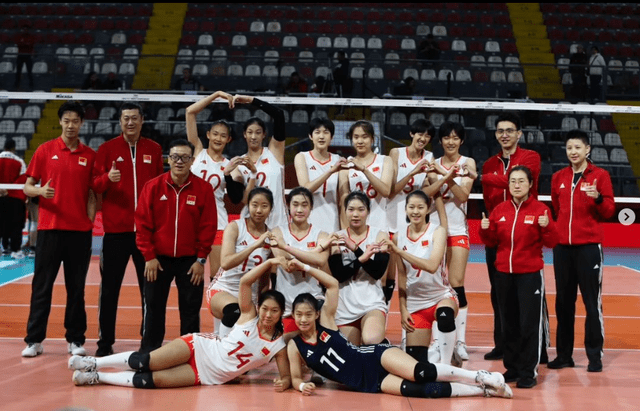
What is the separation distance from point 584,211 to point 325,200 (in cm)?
228

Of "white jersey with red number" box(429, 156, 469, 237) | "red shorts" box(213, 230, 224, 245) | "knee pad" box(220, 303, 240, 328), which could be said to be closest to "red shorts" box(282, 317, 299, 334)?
"knee pad" box(220, 303, 240, 328)

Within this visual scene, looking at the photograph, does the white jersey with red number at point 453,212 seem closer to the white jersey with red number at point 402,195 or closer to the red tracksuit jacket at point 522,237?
the white jersey with red number at point 402,195

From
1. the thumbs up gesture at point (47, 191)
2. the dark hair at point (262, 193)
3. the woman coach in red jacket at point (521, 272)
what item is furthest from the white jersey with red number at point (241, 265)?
the woman coach in red jacket at point (521, 272)

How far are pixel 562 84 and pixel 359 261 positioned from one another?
14.1 metres

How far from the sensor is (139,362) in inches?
222

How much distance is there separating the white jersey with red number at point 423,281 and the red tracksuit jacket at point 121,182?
97.9 inches

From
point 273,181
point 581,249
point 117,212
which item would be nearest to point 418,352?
point 581,249

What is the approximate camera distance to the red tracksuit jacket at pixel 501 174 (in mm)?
6742

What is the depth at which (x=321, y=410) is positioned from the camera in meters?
5.13

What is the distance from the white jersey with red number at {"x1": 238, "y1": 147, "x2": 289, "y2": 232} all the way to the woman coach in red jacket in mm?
1861

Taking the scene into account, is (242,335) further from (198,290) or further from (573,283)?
(573,283)

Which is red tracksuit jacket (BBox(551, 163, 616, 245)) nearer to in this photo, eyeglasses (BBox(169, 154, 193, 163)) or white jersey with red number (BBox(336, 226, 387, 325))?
white jersey with red number (BBox(336, 226, 387, 325))

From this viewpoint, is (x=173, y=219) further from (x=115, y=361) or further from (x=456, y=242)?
(x=456, y=242)

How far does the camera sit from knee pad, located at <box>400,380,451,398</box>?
5480mm
